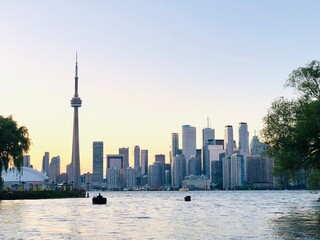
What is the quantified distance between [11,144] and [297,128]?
A: 70021 millimetres

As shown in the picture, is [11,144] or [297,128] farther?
[11,144]

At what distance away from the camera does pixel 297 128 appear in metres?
64.5

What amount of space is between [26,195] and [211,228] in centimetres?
10817

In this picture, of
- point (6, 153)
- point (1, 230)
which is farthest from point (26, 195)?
point (1, 230)

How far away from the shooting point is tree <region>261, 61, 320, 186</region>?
63906 millimetres

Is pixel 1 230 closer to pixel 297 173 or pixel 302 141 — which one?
pixel 302 141

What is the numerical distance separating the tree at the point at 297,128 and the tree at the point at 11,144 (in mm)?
62381

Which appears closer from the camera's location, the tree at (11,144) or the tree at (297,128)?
the tree at (297,128)

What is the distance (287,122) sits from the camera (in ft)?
229

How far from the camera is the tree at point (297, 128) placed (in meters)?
63.9

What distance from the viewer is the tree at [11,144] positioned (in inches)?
4550

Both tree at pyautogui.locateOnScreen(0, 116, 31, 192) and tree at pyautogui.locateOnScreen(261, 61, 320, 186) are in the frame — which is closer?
tree at pyautogui.locateOnScreen(261, 61, 320, 186)

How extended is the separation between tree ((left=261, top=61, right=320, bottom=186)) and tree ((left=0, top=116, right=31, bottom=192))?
62381mm

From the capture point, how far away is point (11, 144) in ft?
382
